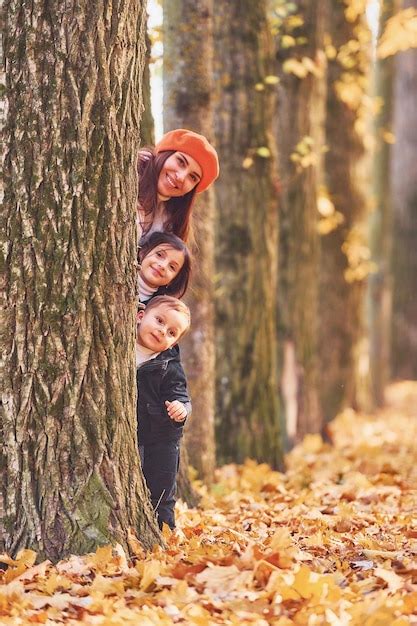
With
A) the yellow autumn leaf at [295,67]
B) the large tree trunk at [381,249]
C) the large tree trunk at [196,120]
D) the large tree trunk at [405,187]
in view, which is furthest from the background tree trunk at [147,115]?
the large tree trunk at [405,187]

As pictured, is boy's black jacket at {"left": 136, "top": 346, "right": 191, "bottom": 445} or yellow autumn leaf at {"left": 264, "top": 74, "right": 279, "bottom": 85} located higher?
yellow autumn leaf at {"left": 264, "top": 74, "right": 279, "bottom": 85}

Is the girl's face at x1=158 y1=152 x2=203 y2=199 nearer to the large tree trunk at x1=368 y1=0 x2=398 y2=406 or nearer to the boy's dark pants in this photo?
the boy's dark pants

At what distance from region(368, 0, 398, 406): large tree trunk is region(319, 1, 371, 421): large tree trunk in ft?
9.87

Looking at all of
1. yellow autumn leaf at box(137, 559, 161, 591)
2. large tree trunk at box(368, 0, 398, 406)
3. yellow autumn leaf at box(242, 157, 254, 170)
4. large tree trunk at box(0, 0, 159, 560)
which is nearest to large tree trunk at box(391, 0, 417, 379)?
large tree trunk at box(368, 0, 398, 406)

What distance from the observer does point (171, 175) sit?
18.4 ft

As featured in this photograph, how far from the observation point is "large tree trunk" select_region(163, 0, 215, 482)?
Result: 720cm

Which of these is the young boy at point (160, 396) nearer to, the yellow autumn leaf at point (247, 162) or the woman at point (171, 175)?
the woman at point (171, 175)

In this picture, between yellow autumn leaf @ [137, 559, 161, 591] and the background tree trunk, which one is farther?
the background tree trunk

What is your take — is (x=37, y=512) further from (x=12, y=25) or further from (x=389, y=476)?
(x=389, y=476)

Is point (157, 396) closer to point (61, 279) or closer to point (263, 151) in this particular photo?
point (61, 279)

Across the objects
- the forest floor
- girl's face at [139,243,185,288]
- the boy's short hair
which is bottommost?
the forest floor

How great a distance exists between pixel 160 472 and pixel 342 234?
28.8 feet

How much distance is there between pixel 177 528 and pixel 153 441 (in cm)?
50

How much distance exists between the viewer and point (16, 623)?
3.59m
